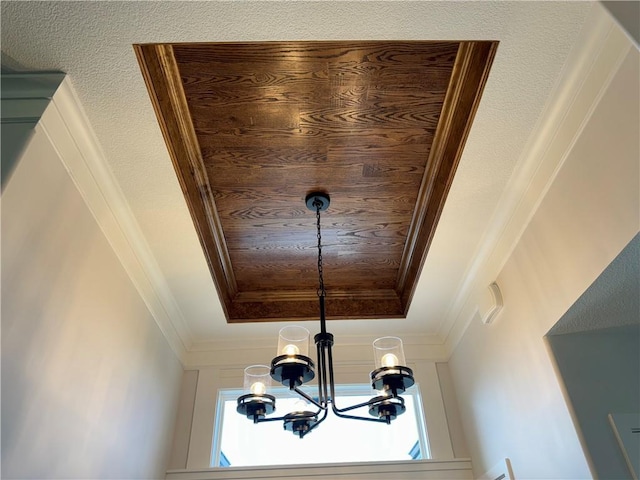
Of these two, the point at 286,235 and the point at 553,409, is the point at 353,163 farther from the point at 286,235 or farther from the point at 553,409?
the point at 553,409

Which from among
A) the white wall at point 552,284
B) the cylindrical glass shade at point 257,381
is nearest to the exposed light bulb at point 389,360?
the cylindrical glass shade at point 257,381

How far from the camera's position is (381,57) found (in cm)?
166

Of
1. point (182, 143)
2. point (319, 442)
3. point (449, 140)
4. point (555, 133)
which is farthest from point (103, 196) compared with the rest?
point (319, 442)

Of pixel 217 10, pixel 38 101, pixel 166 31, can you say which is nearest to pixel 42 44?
pixel 38 101

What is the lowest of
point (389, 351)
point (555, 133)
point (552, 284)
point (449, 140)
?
point (389, 351)

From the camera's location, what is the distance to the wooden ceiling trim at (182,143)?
5.19ft

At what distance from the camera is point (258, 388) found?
1.82 m

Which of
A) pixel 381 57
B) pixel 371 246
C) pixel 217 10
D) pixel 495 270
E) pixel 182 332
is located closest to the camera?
pixel 217 10

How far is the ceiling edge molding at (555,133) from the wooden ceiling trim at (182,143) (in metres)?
1.42

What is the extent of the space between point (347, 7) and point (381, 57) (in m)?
0.29

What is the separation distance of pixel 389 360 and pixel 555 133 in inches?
43.3

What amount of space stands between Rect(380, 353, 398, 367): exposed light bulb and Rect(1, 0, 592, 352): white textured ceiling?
0.85 metres

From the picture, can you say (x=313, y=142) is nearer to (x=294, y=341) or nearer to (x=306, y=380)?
(x=294, y=341)

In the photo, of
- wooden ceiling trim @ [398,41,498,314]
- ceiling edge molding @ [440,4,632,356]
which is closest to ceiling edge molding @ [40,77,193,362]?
wooden ceiling trim @ [398,41,498,314]
